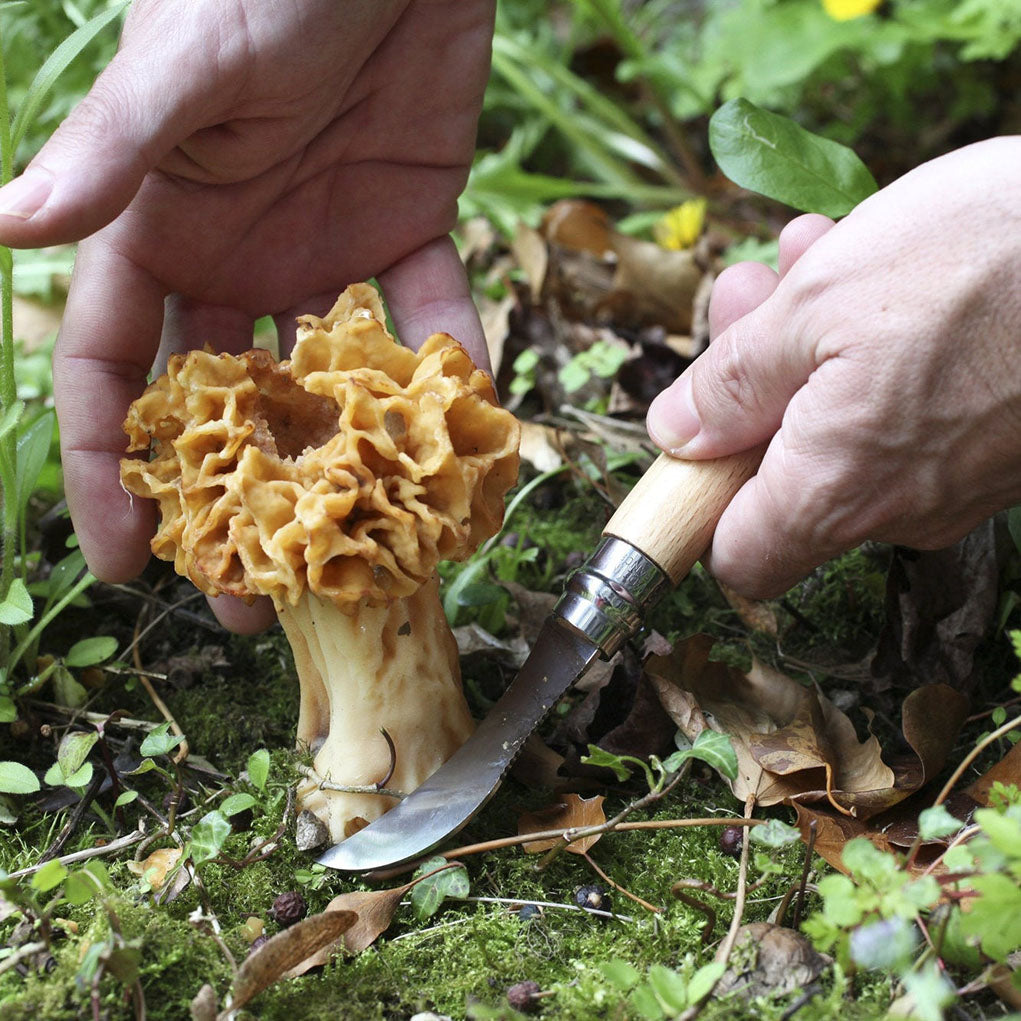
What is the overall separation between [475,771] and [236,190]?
5.02ft

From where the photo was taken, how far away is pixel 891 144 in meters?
5.50

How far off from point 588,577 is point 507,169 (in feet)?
10.2

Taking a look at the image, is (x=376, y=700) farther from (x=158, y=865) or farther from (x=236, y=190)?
(x=236, y=190)

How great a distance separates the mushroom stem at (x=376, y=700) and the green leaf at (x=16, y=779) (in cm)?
53

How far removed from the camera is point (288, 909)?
1.98 meters

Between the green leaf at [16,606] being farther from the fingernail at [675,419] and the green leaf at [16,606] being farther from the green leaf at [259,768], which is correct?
the fingernail at [675,419]

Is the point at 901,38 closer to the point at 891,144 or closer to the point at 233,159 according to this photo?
the point at 891,144

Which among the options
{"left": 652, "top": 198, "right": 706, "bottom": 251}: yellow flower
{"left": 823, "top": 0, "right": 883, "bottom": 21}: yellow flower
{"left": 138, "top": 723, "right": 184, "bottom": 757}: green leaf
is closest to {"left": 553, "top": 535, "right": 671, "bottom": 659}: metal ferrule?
{"left": 138, "top": 723, "right": 184, "bottom": 757}: green leaf

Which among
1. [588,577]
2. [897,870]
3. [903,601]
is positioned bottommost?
[903,601]

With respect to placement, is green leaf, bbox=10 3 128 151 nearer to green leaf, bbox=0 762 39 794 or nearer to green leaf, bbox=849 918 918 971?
green leaf, bbox=0 762 39 794

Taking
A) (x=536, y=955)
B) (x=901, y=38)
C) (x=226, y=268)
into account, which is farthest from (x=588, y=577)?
(x=901, y=38)

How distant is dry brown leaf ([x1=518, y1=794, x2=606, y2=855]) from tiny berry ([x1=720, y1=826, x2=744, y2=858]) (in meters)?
0.24

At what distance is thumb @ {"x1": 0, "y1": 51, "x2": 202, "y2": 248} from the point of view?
74.9 inches

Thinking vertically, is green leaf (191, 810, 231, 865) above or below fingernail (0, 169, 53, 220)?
below
